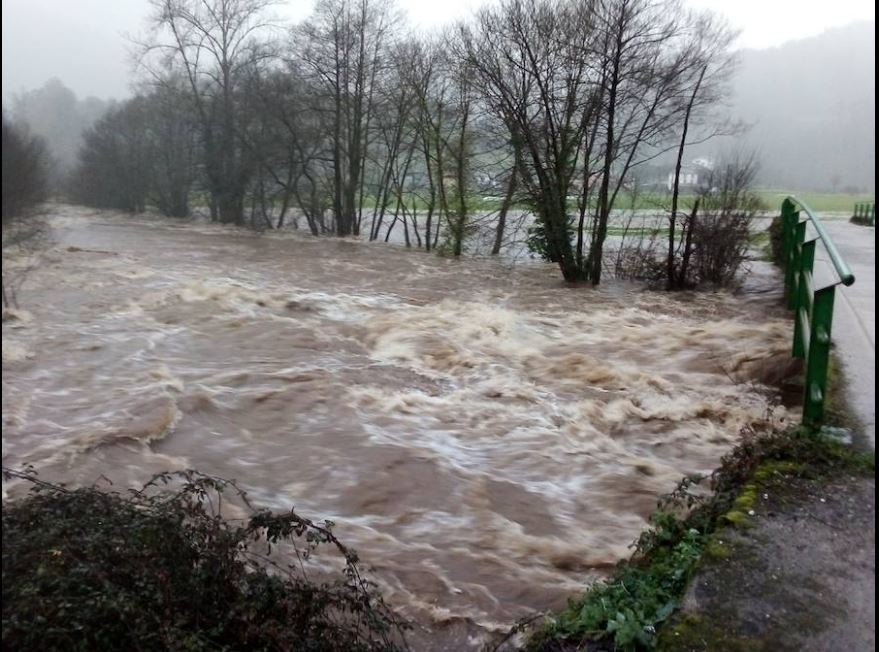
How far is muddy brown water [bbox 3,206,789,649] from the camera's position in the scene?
4.98m

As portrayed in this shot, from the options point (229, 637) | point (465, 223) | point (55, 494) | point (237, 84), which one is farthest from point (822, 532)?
point (237, 84)

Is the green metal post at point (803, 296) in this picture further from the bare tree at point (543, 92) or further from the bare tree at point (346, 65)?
the bare tree at point (346, 65)

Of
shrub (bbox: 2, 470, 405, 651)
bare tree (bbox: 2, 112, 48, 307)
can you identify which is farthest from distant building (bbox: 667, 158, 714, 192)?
bare tree (bbox: 2, 112, 48, 307)

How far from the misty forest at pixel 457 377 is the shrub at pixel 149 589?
12 millimetres

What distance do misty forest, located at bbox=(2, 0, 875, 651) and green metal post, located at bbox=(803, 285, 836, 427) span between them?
3 centimetres

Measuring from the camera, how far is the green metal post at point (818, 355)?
5.03 metres

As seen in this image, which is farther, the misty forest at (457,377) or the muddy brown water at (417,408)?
the muddy brown water at (417,408)

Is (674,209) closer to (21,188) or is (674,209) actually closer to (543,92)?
(543,92)

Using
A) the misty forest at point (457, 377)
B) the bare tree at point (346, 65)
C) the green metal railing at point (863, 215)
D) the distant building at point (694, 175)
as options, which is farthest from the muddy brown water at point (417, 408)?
the bare tree at point (346, 65)

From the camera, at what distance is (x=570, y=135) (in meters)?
16.1

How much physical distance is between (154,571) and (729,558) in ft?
8.68

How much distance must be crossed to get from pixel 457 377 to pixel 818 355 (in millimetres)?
4571

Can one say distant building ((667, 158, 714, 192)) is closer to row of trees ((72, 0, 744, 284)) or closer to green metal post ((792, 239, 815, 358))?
row of trees ((72, 0, 744, 284))

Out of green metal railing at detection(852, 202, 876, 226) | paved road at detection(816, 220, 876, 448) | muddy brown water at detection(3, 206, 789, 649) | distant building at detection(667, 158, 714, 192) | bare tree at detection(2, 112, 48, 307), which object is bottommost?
muddy brown water at detection(3, 206, 789, 649)
